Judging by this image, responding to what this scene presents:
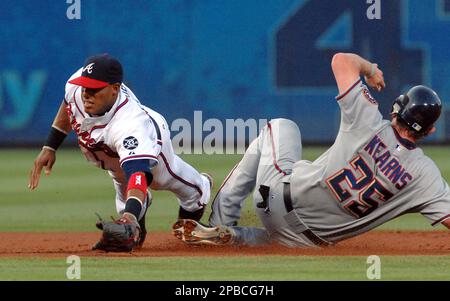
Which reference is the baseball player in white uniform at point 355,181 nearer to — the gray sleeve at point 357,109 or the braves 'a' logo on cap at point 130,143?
the gray sleeve at point 357,109

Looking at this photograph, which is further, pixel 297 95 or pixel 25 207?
pixel 297 95

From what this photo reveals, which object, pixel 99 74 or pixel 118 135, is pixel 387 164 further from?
pixel 99 74

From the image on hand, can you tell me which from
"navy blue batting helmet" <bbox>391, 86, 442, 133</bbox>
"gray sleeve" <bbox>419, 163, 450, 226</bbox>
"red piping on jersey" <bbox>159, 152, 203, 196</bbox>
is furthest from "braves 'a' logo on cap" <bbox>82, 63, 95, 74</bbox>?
"gray sleeve" <bbox>419, 163, 450, 226</bbox>

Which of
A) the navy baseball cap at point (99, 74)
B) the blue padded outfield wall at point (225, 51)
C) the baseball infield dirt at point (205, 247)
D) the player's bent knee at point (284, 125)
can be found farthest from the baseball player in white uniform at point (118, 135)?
the blue padded outfield wall at point (225, 51)

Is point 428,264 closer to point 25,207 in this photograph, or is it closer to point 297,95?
point 25,207

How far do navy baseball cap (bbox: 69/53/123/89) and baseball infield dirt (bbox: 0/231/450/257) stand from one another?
1016 millimetres

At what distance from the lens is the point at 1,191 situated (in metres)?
10.9

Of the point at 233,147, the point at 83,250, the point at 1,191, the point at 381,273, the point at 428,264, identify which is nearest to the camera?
the point at 381,273

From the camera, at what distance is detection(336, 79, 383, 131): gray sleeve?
242 inches

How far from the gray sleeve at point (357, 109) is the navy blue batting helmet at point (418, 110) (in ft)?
0.51

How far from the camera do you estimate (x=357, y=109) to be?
6.17 meters

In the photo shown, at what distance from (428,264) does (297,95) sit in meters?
8.65

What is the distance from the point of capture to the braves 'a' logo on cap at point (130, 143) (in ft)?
19.8
